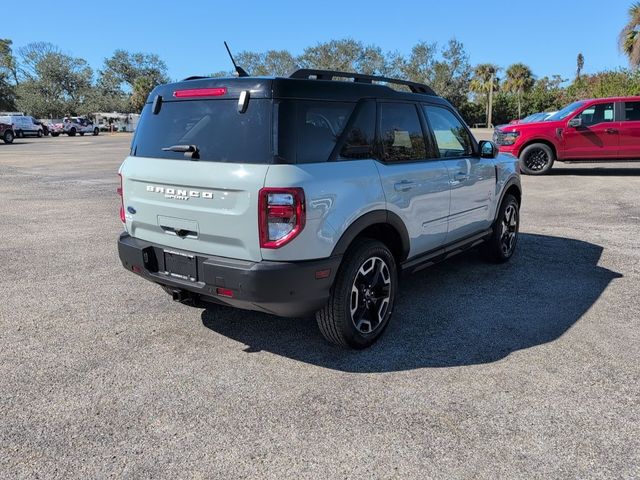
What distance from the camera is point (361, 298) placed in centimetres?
379

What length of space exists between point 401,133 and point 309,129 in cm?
112

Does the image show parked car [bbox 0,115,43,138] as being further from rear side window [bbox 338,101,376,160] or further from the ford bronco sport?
rear side window [bbox 338,101,376,160]

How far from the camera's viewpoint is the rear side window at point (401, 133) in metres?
4.00

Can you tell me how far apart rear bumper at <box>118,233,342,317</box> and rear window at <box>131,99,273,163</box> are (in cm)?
66

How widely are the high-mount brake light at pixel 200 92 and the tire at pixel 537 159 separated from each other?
467 inches

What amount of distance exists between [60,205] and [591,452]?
971 cm

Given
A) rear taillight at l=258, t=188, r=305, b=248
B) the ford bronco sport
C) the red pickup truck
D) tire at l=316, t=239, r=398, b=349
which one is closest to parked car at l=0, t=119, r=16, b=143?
the red pickup truck

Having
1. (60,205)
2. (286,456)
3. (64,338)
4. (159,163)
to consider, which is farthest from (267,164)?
(60,205)

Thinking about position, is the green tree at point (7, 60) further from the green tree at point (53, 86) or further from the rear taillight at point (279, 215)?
the rear taillight at point (279, 215)

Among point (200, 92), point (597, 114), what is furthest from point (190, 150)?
point (597, 114)

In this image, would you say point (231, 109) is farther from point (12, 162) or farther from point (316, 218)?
point (12, 162)

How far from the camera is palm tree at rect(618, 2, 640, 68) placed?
87.2ft

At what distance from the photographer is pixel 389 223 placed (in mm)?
3891

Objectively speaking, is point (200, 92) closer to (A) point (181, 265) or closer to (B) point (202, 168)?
(B) point (202, 168)
